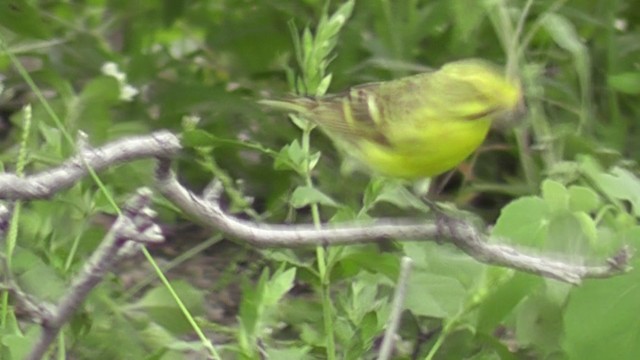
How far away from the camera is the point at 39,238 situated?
4.54 feet

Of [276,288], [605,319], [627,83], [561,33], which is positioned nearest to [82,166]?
[276,288]

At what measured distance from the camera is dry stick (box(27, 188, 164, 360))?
100cm

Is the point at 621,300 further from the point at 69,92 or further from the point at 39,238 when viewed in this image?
the point at 69,92

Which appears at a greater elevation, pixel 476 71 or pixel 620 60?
pixel 476 71

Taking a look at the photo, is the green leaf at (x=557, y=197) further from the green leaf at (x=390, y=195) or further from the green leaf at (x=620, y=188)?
the green leaf at (x=390, y=195)

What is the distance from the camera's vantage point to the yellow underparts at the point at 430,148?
1.39 m

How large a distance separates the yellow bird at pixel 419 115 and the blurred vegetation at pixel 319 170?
66 millimetres

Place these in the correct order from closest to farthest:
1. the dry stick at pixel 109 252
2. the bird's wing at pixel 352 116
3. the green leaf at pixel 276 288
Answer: the dry stick at pixel 109 252
the green leaf at pixel 276 288
the bird's wing at pixel 352 116

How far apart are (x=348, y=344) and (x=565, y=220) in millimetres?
246

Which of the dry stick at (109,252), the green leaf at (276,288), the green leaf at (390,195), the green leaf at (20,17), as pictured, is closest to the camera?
the dry stick at (109,252)

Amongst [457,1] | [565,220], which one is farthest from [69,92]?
[565,220]

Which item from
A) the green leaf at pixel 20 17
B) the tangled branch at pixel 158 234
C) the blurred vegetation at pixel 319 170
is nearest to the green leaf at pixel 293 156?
the blurred vegetation at pixel 319 170

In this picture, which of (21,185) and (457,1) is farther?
(457,1)

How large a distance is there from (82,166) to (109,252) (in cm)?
8
